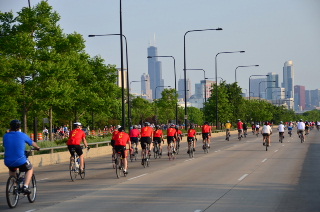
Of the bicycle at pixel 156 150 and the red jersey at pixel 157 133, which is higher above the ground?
the red jersey at pixel 157 133

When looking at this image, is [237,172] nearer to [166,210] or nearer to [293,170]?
[293,170]

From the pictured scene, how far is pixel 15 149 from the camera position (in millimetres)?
13195

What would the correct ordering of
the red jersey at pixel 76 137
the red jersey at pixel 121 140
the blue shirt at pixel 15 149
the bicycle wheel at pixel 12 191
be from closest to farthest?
the bicycle wheel at pixel 12 191
the blue shirt at pixel 15 149
the red jersey at pixel 76 137
the red jersey at pixel 121 140

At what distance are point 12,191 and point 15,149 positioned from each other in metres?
0.86

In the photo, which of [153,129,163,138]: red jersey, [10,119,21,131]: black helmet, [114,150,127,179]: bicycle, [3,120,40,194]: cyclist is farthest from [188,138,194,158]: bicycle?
[10,119,21,131]: black helmet

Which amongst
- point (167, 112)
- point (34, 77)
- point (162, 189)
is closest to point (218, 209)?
point (162, 189)

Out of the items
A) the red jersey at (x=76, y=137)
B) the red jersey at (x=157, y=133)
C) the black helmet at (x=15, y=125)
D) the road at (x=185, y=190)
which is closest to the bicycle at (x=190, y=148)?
the red jersey at (x=157, y=133)

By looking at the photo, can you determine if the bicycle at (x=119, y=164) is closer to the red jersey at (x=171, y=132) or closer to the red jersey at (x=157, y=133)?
the red jersey at (x=171, y=132)

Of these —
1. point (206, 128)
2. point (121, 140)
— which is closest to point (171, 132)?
point (206, 128)

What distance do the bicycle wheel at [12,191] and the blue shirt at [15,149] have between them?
326mm

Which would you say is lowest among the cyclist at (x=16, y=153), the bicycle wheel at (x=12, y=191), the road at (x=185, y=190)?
the road at (x=185, y=190)

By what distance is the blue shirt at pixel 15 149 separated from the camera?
13.1 metres

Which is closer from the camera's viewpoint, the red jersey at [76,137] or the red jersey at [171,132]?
the red jersey at [76,137]

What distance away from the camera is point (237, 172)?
2166 centimetres
